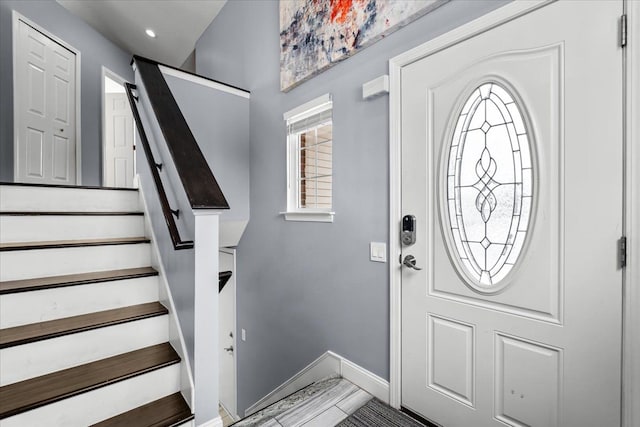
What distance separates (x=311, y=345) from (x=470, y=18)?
2215 millimetres

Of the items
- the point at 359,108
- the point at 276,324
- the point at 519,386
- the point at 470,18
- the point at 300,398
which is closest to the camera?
the point at 519,386

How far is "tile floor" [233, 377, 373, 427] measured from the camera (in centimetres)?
152

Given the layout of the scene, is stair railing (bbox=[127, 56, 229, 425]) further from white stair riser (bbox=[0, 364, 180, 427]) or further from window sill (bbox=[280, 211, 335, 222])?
window sill (bbox=[280, 211, 335, 222])

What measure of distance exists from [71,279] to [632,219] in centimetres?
248

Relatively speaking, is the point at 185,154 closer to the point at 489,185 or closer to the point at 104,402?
the point at 104,402

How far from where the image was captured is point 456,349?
1.44 metres

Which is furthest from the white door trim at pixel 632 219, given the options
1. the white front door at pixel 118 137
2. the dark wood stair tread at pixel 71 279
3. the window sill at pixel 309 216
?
the white front door at pixel 118 137

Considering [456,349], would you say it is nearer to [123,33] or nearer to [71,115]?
[71,115]

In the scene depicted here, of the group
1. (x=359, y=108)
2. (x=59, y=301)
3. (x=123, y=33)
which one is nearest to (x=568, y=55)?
(x=359, y=108)

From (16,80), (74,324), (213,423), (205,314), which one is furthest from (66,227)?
(16,80)

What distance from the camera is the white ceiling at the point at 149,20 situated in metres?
3.72

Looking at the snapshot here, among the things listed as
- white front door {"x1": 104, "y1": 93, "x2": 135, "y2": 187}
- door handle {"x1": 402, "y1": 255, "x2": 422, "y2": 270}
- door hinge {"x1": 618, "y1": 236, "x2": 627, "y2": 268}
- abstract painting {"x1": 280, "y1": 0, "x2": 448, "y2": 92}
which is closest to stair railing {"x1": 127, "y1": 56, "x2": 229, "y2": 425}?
door handle {"x1": 402, "y1": 255, "x2": 422, "y2": 270}

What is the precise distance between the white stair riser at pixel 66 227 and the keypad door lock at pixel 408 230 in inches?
73.0

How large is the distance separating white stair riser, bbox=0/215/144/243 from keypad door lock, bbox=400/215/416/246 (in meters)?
1.86
